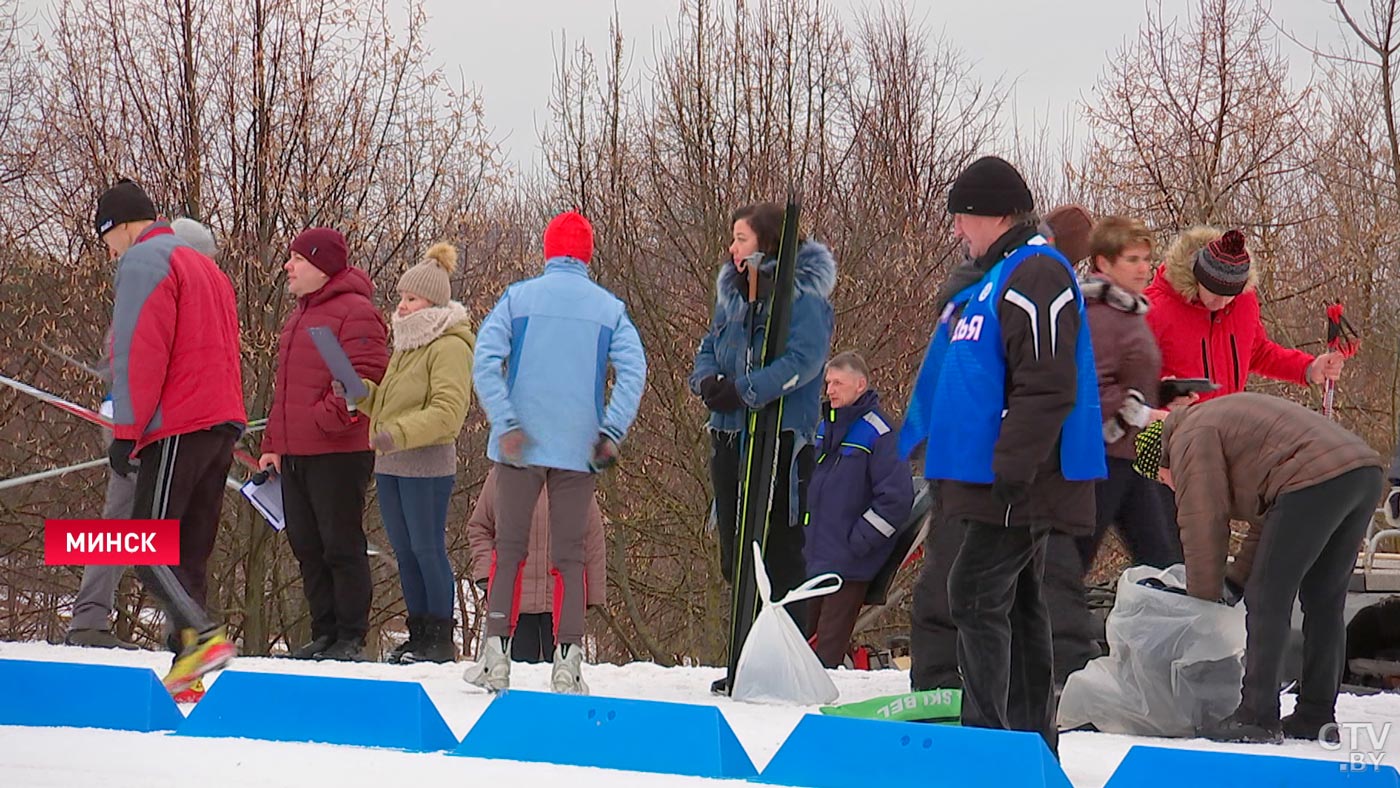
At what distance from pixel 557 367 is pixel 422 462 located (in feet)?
4.45

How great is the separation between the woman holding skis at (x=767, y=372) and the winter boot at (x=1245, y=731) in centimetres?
176

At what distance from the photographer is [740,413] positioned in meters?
6.13

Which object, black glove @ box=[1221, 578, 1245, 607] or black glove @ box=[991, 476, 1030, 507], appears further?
black glove @ box=[1221, 578, 1245, 607]

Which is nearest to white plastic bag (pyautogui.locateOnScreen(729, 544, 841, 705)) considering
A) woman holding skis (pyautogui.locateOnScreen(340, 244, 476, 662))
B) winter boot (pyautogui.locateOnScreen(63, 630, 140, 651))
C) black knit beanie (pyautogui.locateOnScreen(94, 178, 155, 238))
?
woman holding skis (pyautogui.locateOnScreen(340, 244, 476, 662))

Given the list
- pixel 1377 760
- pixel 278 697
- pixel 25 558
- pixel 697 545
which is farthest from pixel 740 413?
pixel 25 558

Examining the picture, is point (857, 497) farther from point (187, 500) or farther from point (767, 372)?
point (187, 500)

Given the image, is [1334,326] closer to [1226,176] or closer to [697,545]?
[697,545]

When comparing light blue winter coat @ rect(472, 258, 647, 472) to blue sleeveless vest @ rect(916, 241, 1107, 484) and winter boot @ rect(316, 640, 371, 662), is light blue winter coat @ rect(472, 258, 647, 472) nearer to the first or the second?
winter boot @ rect(316, 640, 371, 662)

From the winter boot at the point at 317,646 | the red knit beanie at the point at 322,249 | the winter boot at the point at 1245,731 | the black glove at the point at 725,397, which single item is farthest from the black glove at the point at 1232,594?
the red knit beanie at the point at 322,249

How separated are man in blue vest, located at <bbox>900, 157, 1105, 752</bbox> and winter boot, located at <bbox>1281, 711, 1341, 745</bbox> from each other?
1.25 metres

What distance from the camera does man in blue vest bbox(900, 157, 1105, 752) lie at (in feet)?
13.6

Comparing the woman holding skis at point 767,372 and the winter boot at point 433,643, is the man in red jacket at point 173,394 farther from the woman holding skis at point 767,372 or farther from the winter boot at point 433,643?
the woman holding skis at point 767,372

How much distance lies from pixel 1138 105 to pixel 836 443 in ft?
40.9

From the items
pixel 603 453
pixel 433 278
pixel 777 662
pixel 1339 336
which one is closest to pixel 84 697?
pixel 603 453
